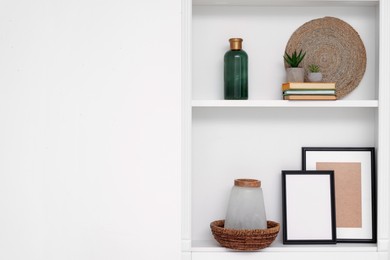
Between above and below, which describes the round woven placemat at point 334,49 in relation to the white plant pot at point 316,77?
above

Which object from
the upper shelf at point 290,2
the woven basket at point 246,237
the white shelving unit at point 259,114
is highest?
the upper shelf at point 290,2

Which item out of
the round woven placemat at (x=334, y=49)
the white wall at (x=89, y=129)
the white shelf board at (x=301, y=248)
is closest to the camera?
the white wall at (x=89, y=129)

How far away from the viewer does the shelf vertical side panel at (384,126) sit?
1931 millimetres

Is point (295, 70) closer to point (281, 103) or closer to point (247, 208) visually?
point (281, 103)

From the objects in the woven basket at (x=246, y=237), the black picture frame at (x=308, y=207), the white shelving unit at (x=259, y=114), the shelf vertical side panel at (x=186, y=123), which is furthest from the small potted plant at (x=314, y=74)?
the woven basket at (x=246, y=237)

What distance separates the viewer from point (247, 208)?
6.20 ft

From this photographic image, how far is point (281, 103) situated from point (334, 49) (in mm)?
346

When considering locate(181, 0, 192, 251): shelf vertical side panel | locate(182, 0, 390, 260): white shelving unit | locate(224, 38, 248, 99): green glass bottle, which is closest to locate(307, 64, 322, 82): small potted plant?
locate(182, 0, 390, 260): white shelving unit

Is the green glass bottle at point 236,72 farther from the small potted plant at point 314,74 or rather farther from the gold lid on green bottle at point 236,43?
the small potted plant at point 314,74

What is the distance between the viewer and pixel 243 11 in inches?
82.7

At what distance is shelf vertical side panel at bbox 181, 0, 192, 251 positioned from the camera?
1887 millimetres

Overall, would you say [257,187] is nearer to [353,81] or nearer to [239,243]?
[239,243]

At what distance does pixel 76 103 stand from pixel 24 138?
0.22m

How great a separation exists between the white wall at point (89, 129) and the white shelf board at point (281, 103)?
14 centimetres
